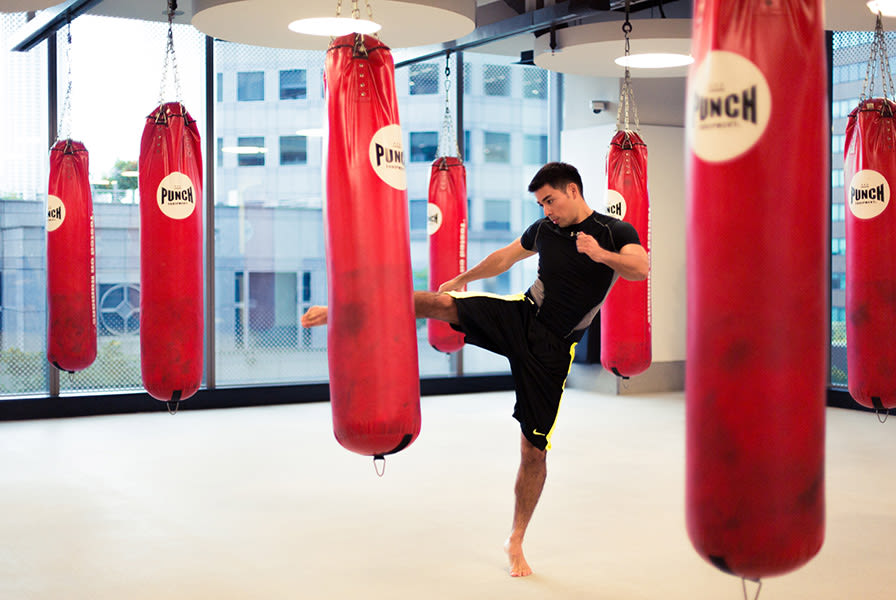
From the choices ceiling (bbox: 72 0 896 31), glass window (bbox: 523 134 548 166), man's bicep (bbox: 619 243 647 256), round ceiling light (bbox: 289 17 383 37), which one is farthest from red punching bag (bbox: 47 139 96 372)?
glass window (bbox: 523 134 548 166)

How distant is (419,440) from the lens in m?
6.12

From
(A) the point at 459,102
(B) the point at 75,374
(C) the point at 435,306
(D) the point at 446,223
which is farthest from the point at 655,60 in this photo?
(B) the point at 75,374

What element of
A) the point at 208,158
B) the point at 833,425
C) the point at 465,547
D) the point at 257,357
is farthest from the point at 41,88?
the point at 833,425

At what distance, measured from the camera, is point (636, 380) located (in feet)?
27.7

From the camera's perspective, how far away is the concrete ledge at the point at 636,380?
27.5 feet

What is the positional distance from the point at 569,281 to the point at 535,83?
234 inches

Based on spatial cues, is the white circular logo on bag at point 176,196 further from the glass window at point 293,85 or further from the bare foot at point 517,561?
the glass window at point 293,85

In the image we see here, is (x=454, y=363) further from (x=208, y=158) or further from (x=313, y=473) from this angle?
(x=313, y=473)

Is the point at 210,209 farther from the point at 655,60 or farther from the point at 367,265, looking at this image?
the point at 367,265

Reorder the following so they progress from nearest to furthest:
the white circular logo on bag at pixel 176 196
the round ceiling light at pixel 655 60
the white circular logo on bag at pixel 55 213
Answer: the white circular logo on bag at pixel 176 196 < the white circular logo on bag at pixel 55 213 < the round ceiling light at pixel 655 60

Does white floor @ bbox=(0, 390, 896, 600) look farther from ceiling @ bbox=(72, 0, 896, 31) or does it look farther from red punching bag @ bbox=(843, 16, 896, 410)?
ceiling @ bbox=(72, 0, 896, 31)

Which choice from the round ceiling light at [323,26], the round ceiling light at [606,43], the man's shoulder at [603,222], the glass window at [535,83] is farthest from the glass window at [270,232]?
the man's shoulder at [603,222]

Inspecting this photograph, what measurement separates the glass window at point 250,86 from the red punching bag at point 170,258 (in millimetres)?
3956

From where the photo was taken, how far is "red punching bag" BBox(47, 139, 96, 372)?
15.8 ft
